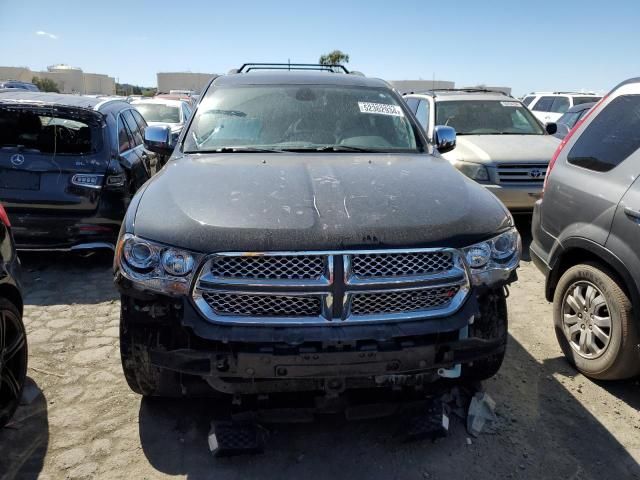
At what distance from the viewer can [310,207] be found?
2.63m

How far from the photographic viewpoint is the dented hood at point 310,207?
243 cm

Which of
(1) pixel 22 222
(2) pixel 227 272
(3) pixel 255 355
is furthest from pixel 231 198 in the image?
(1) pixel 22 222

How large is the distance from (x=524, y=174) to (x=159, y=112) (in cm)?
890

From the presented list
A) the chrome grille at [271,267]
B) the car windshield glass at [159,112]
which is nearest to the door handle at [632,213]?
the chrome grille at [271,267]

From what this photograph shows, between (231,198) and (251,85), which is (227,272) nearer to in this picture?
(231,198)

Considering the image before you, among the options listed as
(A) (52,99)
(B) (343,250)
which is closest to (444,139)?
(B) (343,250)

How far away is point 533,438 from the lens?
2.95 metres

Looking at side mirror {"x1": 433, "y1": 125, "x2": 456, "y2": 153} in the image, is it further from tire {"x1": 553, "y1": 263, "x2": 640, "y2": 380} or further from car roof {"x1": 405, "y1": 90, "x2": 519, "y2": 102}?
car roof {"x1": 405, "y1": 90, "x2": 519, "y2": 102}

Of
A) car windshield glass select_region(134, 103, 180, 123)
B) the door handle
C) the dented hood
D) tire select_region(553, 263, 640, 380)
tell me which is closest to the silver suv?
tire select_region(553, 263, 640, 380)

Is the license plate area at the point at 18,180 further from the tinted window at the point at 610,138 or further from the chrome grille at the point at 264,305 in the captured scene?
the tinted window at the point at 610,138

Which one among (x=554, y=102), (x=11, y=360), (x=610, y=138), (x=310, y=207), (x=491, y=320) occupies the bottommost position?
(x=11, y=360)

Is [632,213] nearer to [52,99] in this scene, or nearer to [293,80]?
[293,80]

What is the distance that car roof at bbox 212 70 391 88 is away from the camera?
427 cm

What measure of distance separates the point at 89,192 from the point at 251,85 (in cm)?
214
